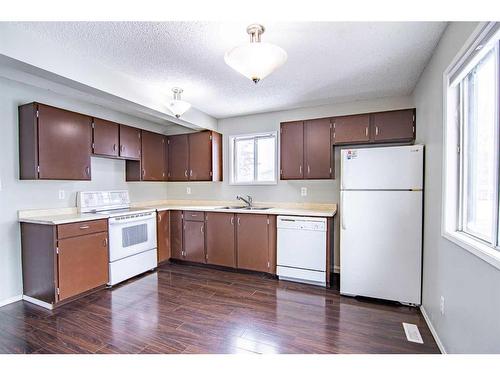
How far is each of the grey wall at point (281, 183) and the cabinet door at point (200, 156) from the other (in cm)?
32

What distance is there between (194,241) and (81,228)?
1507mm

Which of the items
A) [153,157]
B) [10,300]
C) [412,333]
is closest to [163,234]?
[153,157]

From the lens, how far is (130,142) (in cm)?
366

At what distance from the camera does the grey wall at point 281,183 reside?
3312mm

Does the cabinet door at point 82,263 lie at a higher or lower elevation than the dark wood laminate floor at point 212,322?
higher

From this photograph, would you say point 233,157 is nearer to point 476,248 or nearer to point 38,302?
point 38,302

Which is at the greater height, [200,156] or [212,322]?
[200,156]

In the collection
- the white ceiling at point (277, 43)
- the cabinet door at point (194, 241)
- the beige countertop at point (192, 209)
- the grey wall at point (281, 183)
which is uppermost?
the white ceiling at point (277, 43)

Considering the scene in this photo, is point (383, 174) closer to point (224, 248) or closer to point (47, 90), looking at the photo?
point (224, 248)

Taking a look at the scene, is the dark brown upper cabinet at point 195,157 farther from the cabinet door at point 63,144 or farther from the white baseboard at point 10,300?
the white baseboard at point 10,300

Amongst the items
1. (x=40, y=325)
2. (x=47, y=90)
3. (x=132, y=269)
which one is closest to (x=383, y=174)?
(x=132, y=269)

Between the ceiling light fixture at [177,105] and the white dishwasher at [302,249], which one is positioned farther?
the white dishwasher at [302,249]

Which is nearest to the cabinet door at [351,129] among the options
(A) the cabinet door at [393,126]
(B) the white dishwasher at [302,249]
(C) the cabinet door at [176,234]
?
(A) the cabinet door at [393,126]

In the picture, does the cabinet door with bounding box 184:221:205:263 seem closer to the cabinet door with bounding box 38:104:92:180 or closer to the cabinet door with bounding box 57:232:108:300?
the cabinet door with bounding box 57:232:108:300
